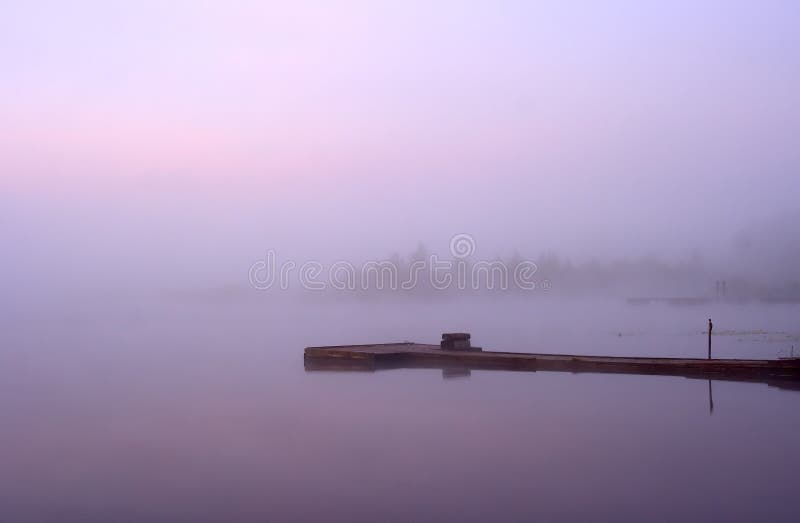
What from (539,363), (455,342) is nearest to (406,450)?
(539,363)

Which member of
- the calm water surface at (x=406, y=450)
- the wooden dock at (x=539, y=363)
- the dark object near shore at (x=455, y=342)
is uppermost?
the dark object near shore at (x=455, y=342)

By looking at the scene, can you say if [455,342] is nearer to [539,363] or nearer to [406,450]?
[539,363]

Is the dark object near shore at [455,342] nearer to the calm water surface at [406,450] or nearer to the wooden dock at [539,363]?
the wooden dock at [539,363]

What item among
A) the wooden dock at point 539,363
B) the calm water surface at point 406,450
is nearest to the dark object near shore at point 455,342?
the wooden dock at point 539,363

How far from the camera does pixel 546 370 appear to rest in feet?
66.7

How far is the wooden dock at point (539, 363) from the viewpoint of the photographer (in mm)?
17391

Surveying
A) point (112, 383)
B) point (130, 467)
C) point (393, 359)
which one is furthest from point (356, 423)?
point (112, 383)

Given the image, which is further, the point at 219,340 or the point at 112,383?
the point at 219,340

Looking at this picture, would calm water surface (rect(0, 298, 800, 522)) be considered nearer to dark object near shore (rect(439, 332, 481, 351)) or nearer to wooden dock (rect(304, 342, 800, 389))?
wooden dock (rect(304, 342, 800, 389))

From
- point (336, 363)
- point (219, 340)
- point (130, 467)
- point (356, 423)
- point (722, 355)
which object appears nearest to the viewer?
point (130, 467)

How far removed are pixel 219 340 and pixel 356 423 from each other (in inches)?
1622

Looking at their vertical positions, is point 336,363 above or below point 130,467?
above

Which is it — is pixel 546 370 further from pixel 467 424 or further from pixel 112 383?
pixel 112 383

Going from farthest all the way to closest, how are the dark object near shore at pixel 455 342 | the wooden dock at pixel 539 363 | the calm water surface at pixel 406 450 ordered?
the dark object near shore at pixel 455 342 < the wooden dock at pixel 539 363 < the calm water surface at pixel 406 450
